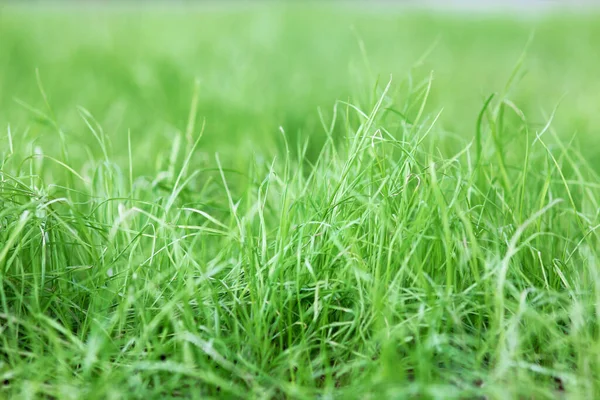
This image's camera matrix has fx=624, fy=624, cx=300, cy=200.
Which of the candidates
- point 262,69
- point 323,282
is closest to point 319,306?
point 323,282

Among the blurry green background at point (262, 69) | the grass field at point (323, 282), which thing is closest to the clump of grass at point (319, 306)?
the grass field at point (323, 282)

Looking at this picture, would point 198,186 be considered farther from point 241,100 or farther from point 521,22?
point 521,22

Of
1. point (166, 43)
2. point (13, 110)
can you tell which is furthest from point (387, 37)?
point (13, 110)

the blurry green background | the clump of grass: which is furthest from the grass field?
the blurry green background

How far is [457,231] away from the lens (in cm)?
105

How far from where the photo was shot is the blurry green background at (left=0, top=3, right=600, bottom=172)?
84.8 inches

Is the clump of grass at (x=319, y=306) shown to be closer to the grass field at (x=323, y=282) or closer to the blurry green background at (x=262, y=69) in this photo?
the grass field at (x=323, y=282)

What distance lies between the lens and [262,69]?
3102 millimetres

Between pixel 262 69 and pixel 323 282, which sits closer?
pixel 323 282

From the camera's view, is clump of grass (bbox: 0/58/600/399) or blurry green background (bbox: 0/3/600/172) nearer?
clump of grass (bbox: 0/58/600/399)

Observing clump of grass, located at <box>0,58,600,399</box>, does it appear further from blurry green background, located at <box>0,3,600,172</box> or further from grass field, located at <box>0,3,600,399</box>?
blurry green background, located at <box>0,3,600,172</box>

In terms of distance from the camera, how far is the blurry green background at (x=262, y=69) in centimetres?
215

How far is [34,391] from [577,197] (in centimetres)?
116

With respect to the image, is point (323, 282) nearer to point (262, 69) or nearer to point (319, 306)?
point (319, 306)
